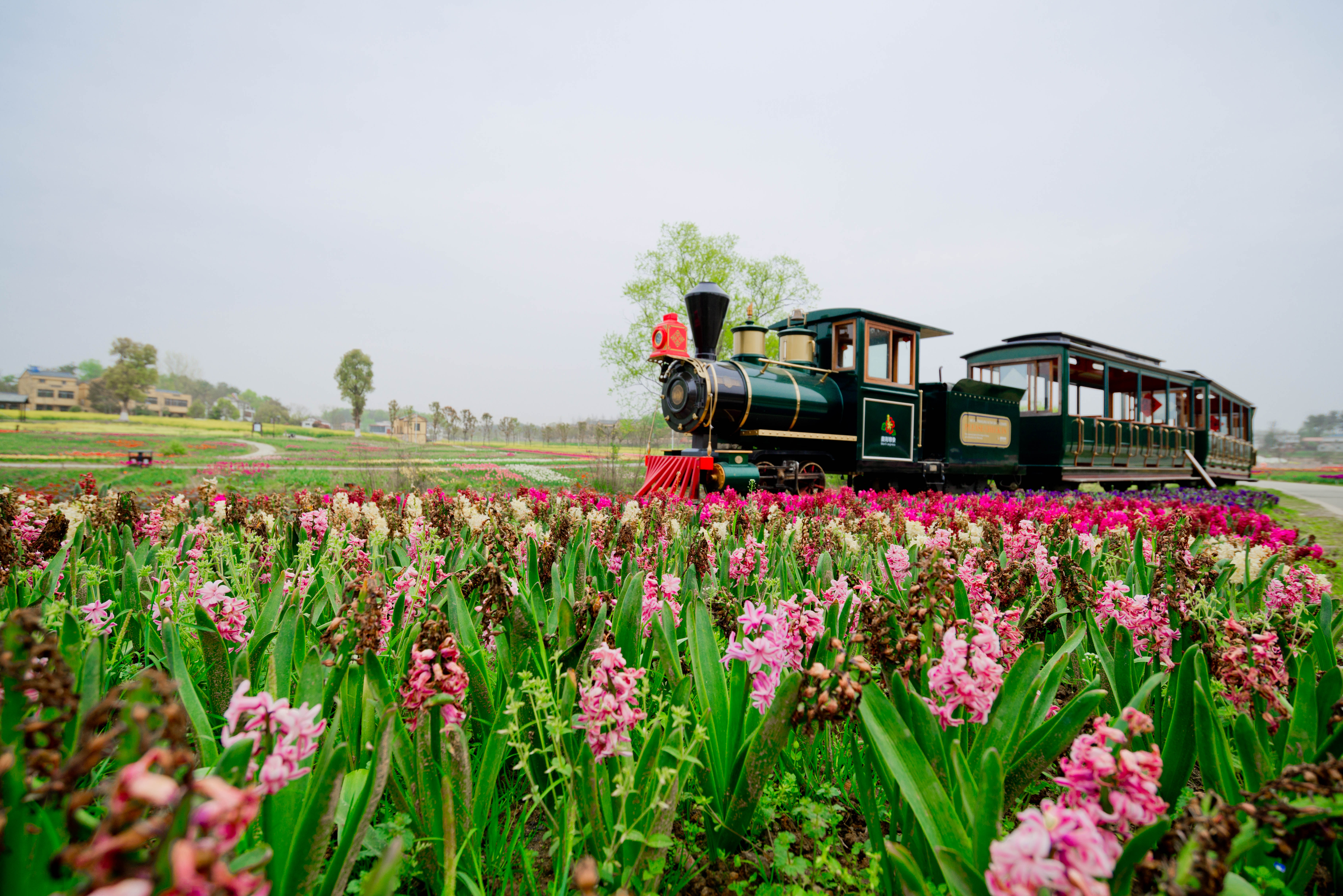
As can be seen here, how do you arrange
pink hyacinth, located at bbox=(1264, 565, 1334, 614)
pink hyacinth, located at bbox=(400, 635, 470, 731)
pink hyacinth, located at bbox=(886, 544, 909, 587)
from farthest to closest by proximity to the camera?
pink hyacinth, located at bbox=(886, 544, 909, 587) < pink hyacinth, located at bbox=(1264, 565, 1334, 614) < pink hyacinth, located at bbox=(400, 635, 470, 731)

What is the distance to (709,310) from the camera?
8789 mm

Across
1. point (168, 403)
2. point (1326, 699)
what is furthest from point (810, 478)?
point (168, 403)

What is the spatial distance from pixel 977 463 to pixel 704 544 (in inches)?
347

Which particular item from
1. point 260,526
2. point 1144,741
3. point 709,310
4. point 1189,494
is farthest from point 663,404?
point 1189,494

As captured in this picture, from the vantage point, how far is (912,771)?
1.13m

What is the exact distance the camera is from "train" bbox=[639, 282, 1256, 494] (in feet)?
26.0

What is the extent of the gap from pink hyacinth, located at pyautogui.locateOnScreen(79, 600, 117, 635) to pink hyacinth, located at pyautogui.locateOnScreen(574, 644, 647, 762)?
1.47 meters

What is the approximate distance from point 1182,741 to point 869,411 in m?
7.87

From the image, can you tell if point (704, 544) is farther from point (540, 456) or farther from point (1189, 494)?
point (540, 456)

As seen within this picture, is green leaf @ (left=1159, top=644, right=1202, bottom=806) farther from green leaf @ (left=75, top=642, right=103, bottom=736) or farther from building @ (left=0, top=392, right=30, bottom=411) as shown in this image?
building @ (left=0, top=392, right=30, bottom=411)

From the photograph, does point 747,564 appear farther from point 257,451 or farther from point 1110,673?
point 257,451

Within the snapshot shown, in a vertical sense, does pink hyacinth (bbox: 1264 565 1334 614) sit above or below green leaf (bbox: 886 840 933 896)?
above

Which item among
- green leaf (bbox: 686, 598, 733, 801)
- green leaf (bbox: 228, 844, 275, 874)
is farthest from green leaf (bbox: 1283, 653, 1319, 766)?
green leaf (bbox: 228, 844, 275, 874)

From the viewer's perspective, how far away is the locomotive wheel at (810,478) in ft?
27.4
